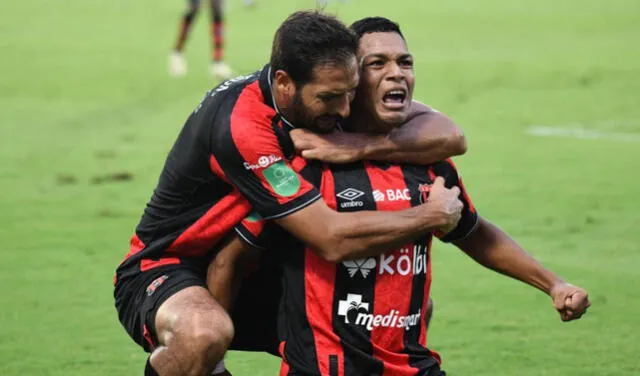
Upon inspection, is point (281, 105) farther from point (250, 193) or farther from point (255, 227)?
point (255, 227)

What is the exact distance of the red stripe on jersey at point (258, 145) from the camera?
5.47 meters

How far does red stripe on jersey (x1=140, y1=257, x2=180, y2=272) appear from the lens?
235 inches

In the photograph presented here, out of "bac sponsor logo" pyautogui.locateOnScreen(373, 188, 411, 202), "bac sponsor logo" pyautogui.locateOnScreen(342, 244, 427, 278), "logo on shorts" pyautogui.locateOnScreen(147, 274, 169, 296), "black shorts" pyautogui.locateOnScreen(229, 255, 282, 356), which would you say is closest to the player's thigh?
"logo on shorts" pyautogui.locateOnScreen(147, 274, 169, 296)

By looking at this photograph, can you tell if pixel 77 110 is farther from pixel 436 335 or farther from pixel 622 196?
pixel 436 335

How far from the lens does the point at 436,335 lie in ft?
25.8

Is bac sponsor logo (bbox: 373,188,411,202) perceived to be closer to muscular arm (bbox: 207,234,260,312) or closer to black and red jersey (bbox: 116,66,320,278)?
black and red jersey (bbox: 116,66,320,278)

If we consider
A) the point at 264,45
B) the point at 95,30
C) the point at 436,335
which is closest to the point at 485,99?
the point at 264,45

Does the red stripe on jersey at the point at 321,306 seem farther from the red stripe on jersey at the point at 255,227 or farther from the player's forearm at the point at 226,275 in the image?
the player's forearm at the point at 226,275

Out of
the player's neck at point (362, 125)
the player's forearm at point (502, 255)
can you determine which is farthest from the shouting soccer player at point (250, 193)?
the player's forearm at point (502, 255)

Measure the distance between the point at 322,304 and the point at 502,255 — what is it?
3.09 ft

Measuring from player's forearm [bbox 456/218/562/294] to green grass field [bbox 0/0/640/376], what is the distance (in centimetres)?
134

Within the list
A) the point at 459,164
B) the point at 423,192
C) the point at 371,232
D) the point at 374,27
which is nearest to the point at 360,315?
the point at 371,232

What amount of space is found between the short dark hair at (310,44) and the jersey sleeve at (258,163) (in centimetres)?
24

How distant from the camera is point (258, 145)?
5.50 m
